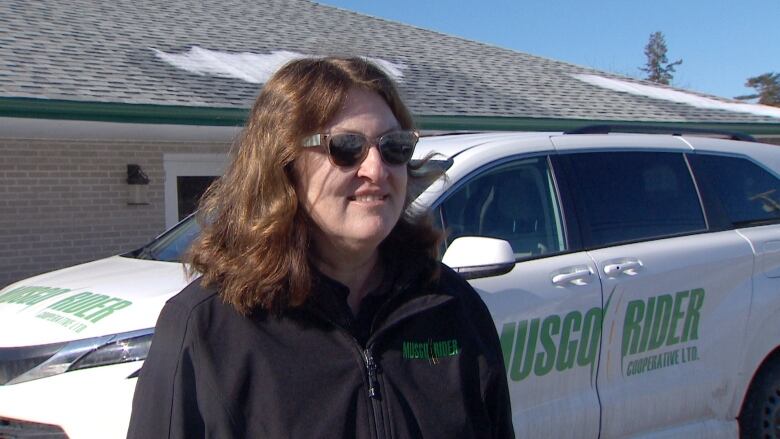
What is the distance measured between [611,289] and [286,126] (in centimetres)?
257

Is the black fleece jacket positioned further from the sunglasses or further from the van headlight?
the van headlight

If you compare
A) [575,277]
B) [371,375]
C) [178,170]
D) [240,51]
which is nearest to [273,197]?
[371,375]

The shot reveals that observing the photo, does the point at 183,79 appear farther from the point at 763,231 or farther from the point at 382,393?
the point at 382,393

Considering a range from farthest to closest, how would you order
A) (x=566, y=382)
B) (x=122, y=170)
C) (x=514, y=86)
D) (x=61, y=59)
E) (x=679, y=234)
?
(x=514, y=86), (x=122, y=170), (x=61, y=59), (x=679, y=234), (x=566, y=382)

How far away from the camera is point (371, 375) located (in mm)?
1894

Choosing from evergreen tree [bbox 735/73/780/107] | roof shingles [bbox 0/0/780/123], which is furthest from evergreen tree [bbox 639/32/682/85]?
roof shingles [bbox 0/0/780/123]

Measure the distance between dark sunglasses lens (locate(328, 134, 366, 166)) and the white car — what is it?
5.26 feet

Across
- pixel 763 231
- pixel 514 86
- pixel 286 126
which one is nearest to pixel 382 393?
pixel 286 126

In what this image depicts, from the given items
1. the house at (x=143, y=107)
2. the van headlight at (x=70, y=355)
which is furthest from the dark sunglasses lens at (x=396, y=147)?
the house at (x=143, y=107)

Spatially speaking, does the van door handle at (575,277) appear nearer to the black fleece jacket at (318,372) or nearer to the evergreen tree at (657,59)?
the black fleece jacket at (318,372)

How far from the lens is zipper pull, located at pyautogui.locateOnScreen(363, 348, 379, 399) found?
6.17 feet

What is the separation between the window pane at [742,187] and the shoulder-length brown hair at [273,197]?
326 centimetres

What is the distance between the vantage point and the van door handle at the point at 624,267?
4.20 meters

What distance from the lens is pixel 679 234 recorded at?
4594 mm
